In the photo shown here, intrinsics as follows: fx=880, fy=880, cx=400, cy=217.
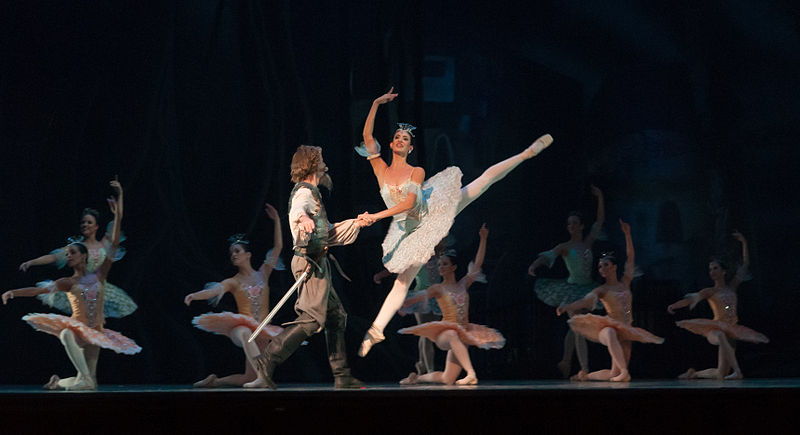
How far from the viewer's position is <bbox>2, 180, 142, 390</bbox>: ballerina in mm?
5867

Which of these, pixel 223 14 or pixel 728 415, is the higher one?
pixel 223 14

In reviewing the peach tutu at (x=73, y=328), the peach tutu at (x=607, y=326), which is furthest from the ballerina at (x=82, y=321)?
the peach tutu at (x=607, y=326)

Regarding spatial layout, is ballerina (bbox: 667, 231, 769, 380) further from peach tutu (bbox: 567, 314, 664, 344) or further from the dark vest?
the dark vest

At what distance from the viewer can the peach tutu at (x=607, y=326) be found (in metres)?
6.45

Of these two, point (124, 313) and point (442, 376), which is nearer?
point (442, 376)

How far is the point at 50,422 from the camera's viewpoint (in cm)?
438

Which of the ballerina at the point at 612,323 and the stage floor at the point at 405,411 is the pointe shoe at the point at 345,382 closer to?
the stage floor at the point at 405,411

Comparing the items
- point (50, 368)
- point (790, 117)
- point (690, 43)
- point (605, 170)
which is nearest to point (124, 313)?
point (50, 368)

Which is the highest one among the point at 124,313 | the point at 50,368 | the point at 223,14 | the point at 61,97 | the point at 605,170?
the point at 223,14

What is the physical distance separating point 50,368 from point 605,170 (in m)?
5.13

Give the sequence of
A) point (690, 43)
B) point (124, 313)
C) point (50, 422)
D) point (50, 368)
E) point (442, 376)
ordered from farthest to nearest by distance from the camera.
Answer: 1. point (690, 43)
2. point (50, 368)
3. point (124, 313)
4. point (442, 376)
5. point (50, 422)

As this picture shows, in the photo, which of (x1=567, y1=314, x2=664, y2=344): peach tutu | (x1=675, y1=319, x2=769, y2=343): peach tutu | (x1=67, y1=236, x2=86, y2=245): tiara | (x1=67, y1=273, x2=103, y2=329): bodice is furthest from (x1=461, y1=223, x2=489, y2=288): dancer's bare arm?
(x1=67, y1=236, x2=86, y2=245): tiara

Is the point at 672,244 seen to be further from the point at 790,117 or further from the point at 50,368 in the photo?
the point at 50,368

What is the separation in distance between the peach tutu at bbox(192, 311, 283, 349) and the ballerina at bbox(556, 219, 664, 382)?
87.1 inches
